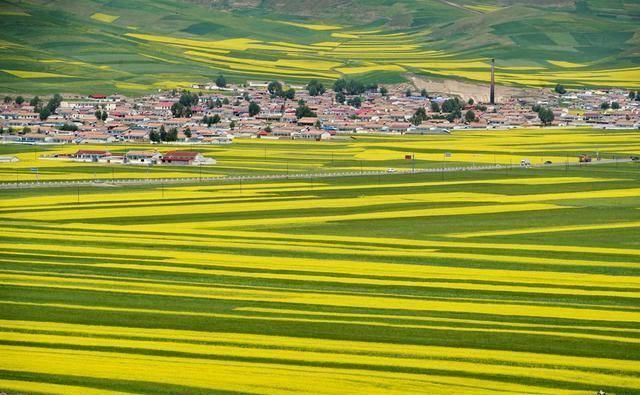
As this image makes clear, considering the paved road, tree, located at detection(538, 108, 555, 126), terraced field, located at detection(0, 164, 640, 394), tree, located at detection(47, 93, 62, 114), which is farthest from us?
tree, located at detection(538, 108, 555, 126)

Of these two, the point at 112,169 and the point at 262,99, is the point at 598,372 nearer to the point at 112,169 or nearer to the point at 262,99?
the point at 112,169

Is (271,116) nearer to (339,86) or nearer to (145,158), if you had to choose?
(339,86)

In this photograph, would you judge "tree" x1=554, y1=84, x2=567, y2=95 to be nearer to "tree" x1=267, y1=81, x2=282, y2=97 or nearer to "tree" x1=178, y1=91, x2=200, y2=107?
"tree" x1=267, y1=81, x2=282, y2=97

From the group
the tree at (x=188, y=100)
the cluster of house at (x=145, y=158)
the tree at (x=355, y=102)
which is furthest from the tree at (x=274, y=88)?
the cluster of house at (x=145, y=158)

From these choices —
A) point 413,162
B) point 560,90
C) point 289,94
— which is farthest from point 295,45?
point 413,162

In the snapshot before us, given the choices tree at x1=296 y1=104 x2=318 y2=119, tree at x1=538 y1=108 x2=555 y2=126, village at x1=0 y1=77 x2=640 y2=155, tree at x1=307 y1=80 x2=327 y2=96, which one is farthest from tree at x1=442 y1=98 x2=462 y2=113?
tree at x1=307 y1=80 x2=327 y2=96

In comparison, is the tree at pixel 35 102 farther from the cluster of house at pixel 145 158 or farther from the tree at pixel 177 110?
the cluster of house at pixel 145 158
